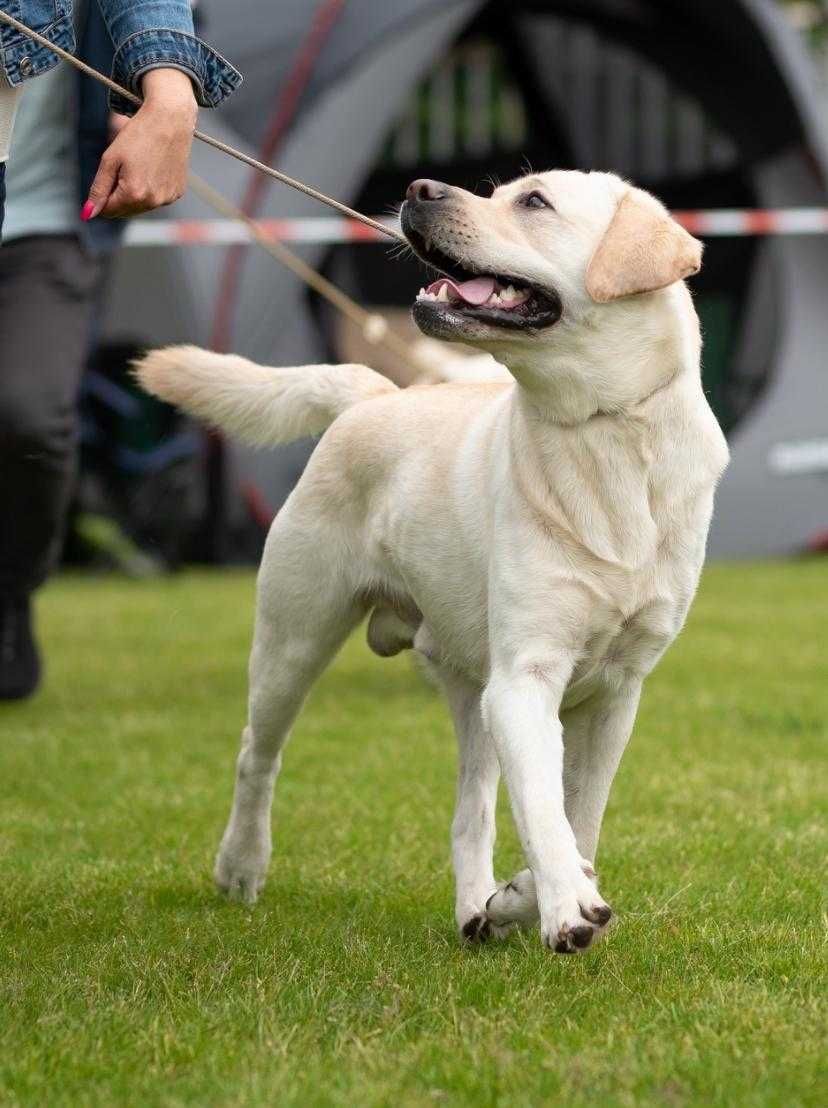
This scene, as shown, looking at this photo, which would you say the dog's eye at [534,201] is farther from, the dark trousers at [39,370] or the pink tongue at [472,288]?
the dark trousers at [39,370]

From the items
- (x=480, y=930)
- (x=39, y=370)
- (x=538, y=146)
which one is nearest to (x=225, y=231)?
(x=538, y=146)

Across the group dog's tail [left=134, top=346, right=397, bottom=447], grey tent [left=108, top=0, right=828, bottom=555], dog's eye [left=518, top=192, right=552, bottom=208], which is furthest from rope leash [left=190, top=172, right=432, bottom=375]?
grey tent [left=108, top=0, right=828, bottom=555]

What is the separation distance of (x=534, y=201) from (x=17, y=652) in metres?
4.03

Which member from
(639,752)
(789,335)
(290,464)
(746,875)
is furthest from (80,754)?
(789,335)

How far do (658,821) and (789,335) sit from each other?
8876 mm

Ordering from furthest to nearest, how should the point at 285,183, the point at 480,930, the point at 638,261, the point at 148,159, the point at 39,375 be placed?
1. the point at 39,375
2. the point at 285,183
3. the point at 480,930
4. the point at 638,261
5. the point at 148,159

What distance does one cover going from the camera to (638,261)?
135 inches

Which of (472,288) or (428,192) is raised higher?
(428,192)

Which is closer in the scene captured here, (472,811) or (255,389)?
(472,811)

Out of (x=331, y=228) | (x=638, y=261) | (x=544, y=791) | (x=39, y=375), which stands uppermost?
(x=638, y=261)

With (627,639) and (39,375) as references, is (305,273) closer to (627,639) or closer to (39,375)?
(39,375)

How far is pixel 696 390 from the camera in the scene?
3621mm

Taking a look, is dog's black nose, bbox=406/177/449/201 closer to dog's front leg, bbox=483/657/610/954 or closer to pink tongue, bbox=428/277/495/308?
pink tongue, bbox=428/277/495/308

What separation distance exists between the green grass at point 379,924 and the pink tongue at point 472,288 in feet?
4.08
